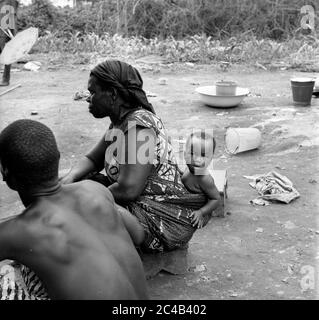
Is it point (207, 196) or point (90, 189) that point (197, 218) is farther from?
point (90, 189)

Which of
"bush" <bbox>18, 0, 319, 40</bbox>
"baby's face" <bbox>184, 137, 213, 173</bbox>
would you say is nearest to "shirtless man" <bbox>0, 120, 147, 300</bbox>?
"baby's face" <bbox>184, 137, 213, 173</bbox>

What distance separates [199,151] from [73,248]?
148 cm

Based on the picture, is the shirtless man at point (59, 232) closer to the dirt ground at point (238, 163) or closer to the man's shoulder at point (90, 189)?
the man's shoulder at point (90, 189)

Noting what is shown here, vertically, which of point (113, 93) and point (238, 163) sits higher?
point (113, 93)

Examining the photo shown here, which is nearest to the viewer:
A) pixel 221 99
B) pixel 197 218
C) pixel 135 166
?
pixel 135 166

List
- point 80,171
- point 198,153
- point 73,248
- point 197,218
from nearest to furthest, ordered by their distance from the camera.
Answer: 1. point 73,248
2. point 197,218
3. point 198,153
4. point 80,171

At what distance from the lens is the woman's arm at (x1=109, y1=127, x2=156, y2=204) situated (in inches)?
105

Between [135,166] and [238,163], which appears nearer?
[135,166]

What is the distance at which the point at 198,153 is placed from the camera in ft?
9.86

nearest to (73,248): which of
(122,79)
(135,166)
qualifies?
(135,166)

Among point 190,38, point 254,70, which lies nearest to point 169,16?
point 190,38

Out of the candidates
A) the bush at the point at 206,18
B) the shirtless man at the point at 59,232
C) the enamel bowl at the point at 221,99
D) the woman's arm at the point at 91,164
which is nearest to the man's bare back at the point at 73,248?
the shirtless man at the point at 59,232

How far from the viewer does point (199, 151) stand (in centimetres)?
301

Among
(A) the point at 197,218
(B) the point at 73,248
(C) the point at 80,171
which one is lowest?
(A) the point at 197,218
